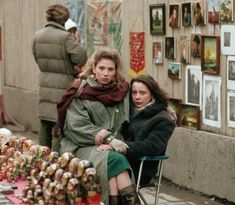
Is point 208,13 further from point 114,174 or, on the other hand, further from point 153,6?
point 114,174

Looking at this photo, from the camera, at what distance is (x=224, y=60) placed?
316 inches

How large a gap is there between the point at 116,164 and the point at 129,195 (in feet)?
0.75

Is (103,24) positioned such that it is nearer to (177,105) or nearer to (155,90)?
(177,105)

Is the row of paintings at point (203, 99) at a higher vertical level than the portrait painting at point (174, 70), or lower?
lower

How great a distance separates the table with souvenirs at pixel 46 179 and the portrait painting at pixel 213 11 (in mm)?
2954

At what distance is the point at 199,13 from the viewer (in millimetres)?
8406

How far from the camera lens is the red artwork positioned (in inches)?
379

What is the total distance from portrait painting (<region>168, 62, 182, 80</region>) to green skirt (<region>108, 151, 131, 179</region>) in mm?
3107

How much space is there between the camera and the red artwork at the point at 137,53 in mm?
9617

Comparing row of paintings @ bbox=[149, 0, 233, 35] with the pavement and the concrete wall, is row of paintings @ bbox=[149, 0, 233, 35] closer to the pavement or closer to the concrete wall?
the concrete wall

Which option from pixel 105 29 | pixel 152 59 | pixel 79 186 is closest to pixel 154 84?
pixel 79 186

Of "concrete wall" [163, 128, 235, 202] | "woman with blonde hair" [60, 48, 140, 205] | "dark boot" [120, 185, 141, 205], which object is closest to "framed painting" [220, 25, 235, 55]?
"concrete wall" [163, 128, 235, 202]

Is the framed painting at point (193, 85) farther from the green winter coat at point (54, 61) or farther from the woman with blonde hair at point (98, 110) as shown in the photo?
the woman with blonde hair at point (98, 110)

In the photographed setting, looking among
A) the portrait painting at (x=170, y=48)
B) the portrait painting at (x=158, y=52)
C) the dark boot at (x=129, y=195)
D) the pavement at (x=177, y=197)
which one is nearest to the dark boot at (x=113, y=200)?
the dark boot at (x=129, y=195)
